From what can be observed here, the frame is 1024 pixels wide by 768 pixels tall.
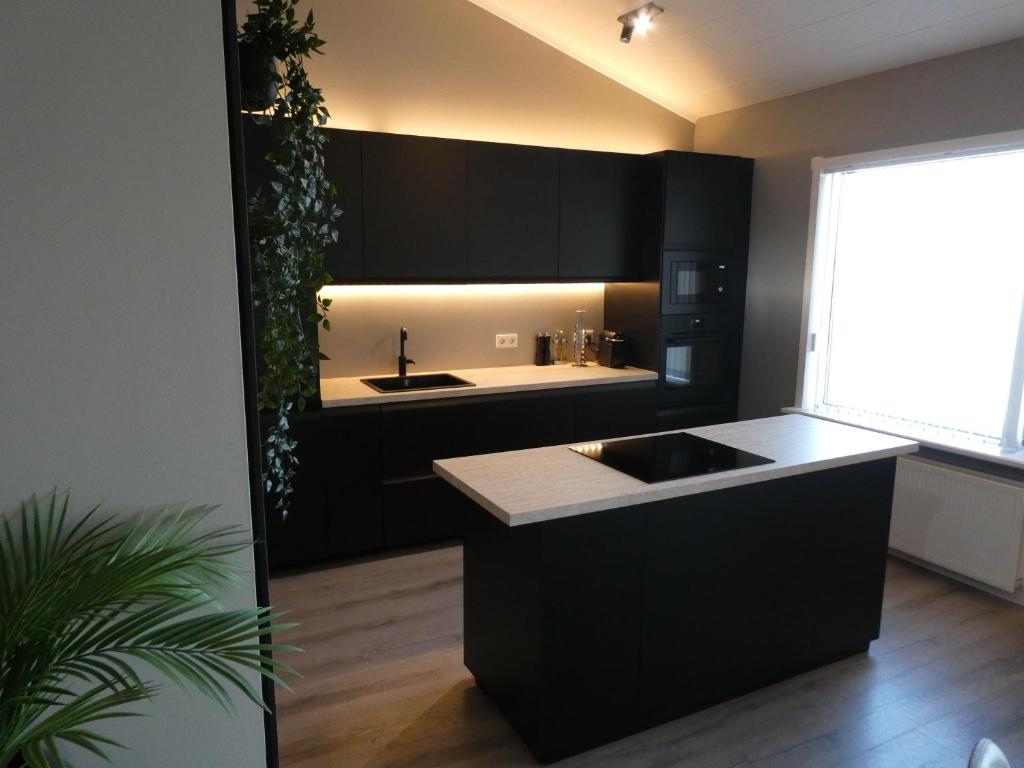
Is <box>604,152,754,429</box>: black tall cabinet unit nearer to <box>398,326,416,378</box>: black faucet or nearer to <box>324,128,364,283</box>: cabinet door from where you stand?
<box>398,326,416,378</box>: black faucet

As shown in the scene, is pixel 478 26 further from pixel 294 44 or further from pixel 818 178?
pixel 294 44

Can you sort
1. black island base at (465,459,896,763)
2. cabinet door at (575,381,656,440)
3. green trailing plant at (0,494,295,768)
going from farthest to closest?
cabinet door at (575,381,656,440) → black island base at (465,459,896,763) → green trailing plant at (0,494,295,768)

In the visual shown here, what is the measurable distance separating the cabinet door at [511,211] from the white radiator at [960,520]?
2361 millimetres

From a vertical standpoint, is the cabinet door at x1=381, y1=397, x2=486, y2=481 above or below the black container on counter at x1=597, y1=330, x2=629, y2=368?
below

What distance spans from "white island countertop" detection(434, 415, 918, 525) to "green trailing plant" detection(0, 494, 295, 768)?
2.87 feet

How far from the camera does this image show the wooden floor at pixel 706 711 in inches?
89.7

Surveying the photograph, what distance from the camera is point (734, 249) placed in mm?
4680

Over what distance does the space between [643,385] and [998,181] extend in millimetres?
2128

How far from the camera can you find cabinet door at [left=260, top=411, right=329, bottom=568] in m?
3.50

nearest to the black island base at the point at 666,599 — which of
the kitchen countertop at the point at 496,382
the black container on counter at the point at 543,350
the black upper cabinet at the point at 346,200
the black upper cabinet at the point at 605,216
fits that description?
the kitchen countertop at the point at 496,382

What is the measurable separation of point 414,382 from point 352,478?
0.83 meters

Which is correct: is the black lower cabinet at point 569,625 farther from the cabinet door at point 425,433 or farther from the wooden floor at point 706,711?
the cabinet door at point 425,433

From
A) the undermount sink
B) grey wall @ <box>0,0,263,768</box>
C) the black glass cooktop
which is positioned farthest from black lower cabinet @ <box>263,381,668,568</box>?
grey wall @ <box>0,0,263,768</box>

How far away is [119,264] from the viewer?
→ 1.35 meters
